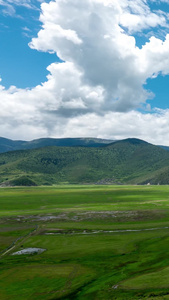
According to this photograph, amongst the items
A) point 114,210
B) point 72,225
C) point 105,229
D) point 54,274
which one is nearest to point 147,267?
point 54,274

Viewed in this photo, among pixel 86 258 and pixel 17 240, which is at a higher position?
pixel 86 258

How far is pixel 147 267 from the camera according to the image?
5912 cm

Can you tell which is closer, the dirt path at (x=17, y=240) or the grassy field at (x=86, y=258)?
the grassy field at (x=86, y=258)

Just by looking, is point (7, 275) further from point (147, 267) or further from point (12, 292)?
point (147, 267)

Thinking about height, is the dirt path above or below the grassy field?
below

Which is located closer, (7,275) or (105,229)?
(7,275)

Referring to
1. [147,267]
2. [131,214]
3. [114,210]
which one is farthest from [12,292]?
[114,210]

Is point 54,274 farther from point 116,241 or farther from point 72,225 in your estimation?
point 72,225

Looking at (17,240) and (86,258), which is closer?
(86,258)

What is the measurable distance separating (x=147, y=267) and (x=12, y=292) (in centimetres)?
2890

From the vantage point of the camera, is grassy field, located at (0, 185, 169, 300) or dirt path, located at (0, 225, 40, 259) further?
dirt path, located at (0, 225, 40, 259)

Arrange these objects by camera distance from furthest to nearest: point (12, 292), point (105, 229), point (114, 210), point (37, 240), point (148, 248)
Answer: point (114, 210)
point (105, 229)
point (37, 240)
point (148, 248)
point (12, 292)

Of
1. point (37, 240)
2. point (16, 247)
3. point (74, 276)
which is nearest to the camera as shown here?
point (74, 276)

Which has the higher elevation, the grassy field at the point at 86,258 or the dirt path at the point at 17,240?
the grassy field at the point at 86,258
